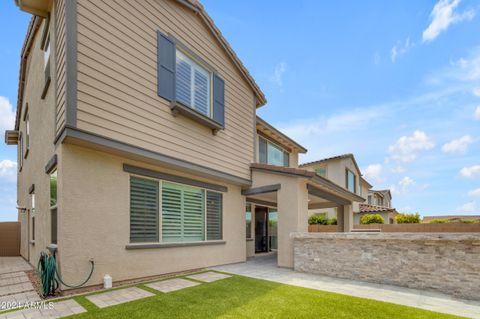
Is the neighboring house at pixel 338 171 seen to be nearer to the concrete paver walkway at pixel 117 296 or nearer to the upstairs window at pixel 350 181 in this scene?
the upstairs window at pixel 350 181

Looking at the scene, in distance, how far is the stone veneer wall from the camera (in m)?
5.94

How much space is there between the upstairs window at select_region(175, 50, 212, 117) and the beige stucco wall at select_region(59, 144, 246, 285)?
2427 mm

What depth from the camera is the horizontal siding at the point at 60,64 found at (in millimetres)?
5762

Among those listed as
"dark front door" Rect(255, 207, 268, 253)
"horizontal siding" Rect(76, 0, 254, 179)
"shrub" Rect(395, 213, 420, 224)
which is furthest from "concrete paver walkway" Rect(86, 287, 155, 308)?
"shrub" Rect(395, 213, 420, 224)

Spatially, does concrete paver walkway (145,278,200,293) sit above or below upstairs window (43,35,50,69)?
below

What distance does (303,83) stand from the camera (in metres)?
14.5

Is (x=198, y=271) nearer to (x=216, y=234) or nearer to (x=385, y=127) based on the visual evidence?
(x=216, y=234)

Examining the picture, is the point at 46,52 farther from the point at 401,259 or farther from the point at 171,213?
the point at 401,259

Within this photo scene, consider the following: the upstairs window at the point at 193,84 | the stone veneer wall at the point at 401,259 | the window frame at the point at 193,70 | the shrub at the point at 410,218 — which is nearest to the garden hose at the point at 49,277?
the window frame at the point at 193,70

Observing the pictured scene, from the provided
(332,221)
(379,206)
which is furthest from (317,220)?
(379,206)

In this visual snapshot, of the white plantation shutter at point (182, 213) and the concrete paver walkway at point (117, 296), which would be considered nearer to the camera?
the concrete paver walkway at point (117, 296)

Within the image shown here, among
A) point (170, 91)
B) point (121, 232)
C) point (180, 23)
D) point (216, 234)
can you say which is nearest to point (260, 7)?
point (180, 23)

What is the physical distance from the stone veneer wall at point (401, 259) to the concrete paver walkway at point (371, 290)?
271 mm

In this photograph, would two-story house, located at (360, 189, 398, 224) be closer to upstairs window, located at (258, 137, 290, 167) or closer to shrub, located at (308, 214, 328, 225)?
shrub, located at (308, 214, 328, 225)
